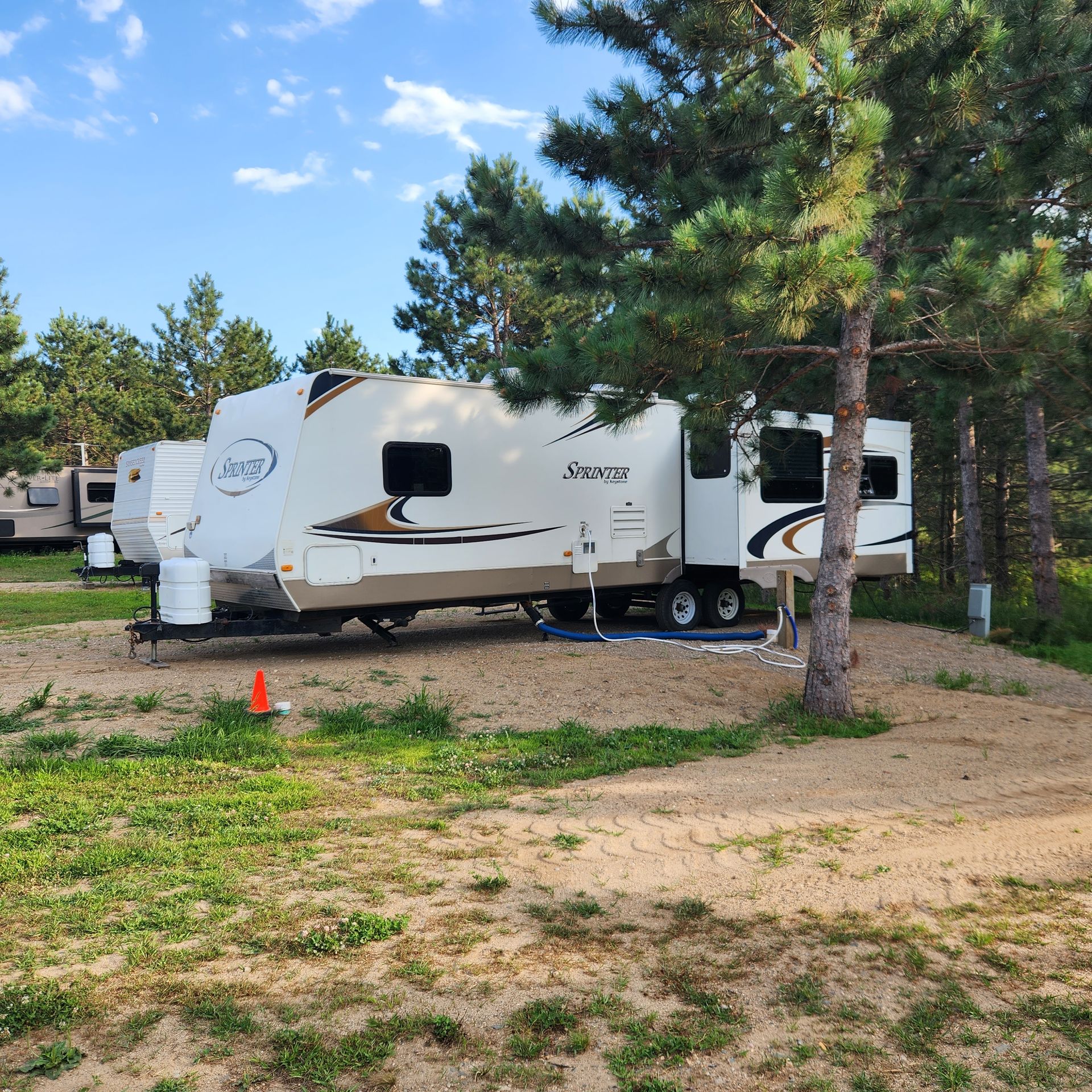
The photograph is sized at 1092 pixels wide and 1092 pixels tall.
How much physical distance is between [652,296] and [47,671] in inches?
269

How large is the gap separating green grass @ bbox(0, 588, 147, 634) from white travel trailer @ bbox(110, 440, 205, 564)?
1022 mm

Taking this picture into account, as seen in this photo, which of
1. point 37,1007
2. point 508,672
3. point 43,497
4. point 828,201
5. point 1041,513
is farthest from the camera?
point 43,497

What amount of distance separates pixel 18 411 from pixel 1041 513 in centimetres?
2009

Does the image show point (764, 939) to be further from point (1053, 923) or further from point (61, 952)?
point (61, 952)

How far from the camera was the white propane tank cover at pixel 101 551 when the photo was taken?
1731cm

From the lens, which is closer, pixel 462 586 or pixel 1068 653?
pixel 462 586

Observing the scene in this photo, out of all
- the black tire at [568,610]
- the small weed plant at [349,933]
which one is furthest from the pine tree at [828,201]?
the black tire at [568,610]

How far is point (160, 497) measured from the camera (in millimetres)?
16906

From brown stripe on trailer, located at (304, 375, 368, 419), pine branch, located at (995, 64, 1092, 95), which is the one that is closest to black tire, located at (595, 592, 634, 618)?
brown stripe on trailer, located at (304, 375, 368, 419)

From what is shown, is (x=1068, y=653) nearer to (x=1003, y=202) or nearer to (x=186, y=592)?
(x=1003, y=202)

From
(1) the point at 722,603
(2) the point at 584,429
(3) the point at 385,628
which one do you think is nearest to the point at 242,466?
(3) the point at 385,628

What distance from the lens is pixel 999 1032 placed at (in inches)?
116

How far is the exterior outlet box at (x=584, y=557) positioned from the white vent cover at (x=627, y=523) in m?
0.38

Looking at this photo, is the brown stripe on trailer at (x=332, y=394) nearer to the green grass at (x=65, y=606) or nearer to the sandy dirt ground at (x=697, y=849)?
the sandy dirt ground at (x=697, y=849)
